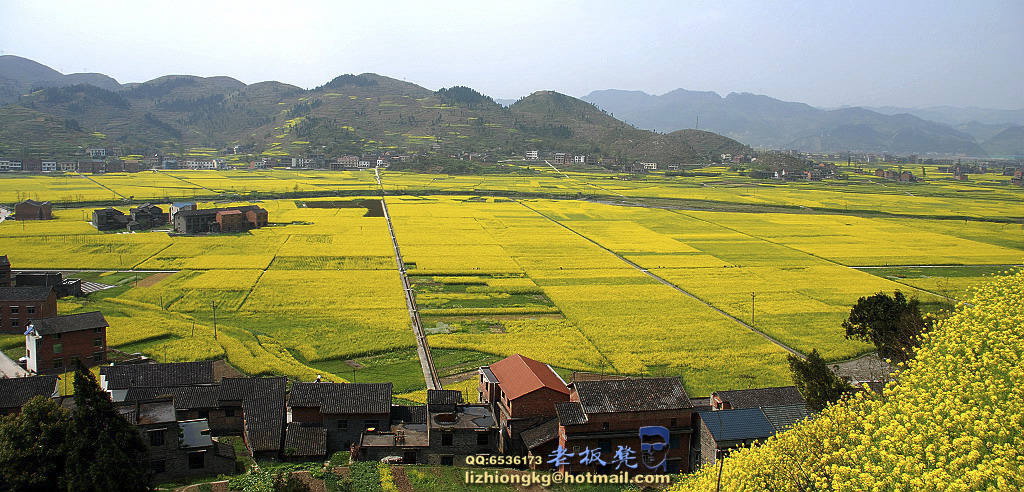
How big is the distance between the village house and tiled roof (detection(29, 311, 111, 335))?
399cm

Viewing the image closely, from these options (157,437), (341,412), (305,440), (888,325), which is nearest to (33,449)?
(157,437)

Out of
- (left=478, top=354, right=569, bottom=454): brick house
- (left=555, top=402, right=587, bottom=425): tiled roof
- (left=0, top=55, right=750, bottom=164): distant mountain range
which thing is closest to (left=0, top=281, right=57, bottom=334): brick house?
(left=478, top=354, right=569, bottom=454): brick house

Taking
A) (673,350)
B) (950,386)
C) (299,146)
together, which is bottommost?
(673,350)

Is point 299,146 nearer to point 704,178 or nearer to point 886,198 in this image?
point 704,178

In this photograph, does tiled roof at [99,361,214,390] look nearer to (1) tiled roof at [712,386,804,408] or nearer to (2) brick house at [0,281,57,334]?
(2) brick house at [0,281,57,334]

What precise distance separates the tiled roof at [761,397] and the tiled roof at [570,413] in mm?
4391

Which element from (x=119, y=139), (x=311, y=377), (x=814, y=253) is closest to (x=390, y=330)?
(x=311, y=377)

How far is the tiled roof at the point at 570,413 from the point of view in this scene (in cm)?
1502

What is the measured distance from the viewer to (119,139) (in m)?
124

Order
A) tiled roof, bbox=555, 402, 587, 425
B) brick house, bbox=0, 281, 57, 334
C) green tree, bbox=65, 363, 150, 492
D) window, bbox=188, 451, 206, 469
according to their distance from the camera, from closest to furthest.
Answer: green tree, bbox=65, 363, 150, 492, window, bbox=188, 451, 206, 469, tiled roof, bbox=555, 402, 587, 425, brick house, bbox=0, 281, 57, 334

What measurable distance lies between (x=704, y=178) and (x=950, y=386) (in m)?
97.4

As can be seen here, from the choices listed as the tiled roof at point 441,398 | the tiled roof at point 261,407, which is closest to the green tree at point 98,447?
the tiled roof at point 261,407

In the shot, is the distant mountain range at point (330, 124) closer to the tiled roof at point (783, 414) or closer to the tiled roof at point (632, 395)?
the tiled roof at point (632, 395)

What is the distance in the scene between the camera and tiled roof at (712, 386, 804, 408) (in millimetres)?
17453
